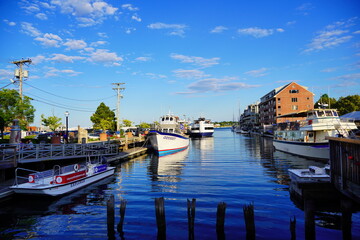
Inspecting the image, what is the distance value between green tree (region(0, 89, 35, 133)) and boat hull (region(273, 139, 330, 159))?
38.4 metres

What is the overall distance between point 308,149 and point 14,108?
131 feet

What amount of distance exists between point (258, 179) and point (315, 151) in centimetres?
1389

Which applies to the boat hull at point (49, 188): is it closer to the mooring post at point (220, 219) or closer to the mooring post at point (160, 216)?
the mooring post at point (160, 216)

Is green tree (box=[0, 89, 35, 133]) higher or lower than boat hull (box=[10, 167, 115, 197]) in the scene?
higher

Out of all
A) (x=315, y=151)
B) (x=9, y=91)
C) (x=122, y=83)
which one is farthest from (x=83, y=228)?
(x=122, y=83)

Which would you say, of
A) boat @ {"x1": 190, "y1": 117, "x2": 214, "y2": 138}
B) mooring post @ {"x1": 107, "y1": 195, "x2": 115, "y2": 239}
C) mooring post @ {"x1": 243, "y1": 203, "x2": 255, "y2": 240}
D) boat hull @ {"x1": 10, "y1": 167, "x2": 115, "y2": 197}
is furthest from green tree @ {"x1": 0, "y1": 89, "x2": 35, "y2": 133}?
boat @ {"x1": 190, "y1": 117, "x2": 214, "y2": 138}

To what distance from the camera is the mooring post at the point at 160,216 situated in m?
8.42

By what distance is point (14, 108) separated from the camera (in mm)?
32625

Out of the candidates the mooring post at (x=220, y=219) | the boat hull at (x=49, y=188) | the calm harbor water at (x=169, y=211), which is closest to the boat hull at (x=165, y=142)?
the calm harbor water at (x=169, y=211)

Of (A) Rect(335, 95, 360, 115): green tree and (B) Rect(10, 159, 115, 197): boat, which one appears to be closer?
(B) Rect(10, 159, 115, 197): boat

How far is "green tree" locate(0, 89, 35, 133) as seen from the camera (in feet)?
103

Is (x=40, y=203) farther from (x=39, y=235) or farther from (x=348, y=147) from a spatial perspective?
(x=348, y=147)

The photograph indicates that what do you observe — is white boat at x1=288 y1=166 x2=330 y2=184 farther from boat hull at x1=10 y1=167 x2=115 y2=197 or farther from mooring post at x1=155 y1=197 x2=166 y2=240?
boat hull at x1=10 y1=167 x2=115 y2=197

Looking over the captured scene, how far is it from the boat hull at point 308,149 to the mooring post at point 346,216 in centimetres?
2147
